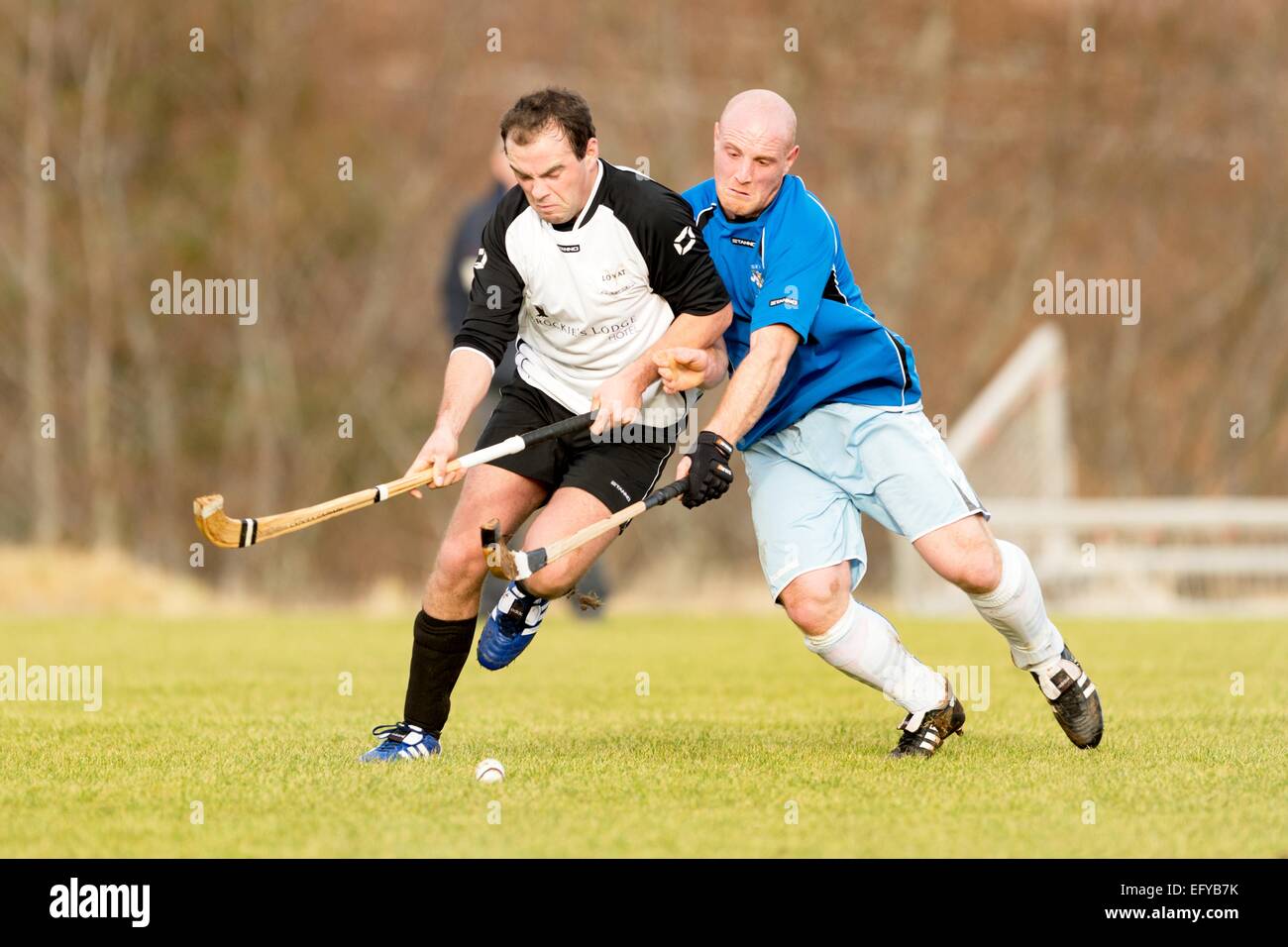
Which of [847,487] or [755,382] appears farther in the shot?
[847,487]

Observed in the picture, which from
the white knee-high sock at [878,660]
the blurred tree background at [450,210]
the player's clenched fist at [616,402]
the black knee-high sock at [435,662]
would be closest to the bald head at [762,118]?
the player's clenched fist at [616,402]

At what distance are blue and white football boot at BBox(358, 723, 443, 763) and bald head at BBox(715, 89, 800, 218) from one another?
2.01m

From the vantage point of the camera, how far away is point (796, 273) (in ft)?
18.6

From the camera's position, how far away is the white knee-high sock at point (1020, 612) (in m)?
5.83

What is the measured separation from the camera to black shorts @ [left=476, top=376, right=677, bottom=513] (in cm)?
591

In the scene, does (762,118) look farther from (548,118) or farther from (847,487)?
(847,487)

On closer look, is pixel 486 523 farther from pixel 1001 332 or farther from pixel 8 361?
pixel 8 361

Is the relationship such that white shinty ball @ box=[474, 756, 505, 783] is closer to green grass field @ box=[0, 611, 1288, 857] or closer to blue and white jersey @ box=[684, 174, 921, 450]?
green grass field @ box=[0, 611, 1288, 857]

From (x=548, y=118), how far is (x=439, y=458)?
42.8 inches

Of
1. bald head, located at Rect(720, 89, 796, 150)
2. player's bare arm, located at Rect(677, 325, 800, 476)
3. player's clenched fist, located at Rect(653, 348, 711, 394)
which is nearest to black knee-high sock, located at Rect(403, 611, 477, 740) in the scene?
player's bare arm, located at Rect(677, 325, 800, 476)

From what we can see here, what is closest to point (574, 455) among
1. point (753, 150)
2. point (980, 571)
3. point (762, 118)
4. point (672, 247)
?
point (672, 247)

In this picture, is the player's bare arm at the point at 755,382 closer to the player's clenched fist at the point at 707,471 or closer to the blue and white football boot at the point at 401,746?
the player's clenched fist at the point at 707,471
